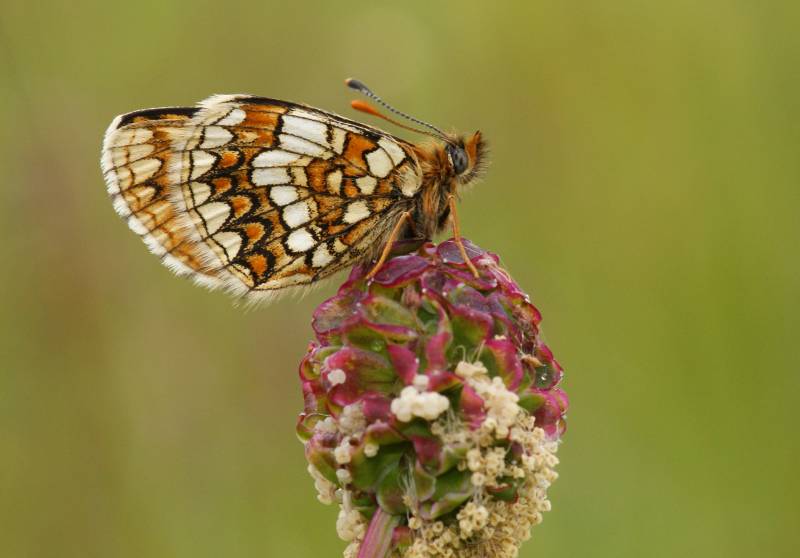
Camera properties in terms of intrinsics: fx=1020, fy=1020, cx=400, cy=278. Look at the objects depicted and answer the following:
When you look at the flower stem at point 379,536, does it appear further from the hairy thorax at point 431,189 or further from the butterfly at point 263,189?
the hairy thorax at point 431,189

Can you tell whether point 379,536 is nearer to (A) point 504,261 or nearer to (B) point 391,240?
(B) point 391,240

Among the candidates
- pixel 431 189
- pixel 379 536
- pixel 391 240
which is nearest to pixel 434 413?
pixel 379 536

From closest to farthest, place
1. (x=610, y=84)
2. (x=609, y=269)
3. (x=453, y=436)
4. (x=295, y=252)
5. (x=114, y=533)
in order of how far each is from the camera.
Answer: (x=453, y=436), (x=295, y=252), (x=114, y=533), (x=609, y=269), (x=610, y=84)

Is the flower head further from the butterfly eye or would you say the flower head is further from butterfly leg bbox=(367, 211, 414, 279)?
the butterfly eye

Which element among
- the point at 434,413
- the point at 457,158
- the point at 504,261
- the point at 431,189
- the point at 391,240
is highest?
the point at 504,261

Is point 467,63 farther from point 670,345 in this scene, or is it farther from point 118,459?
point 118,459

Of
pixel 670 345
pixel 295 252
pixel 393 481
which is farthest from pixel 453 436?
pixel 670 345
